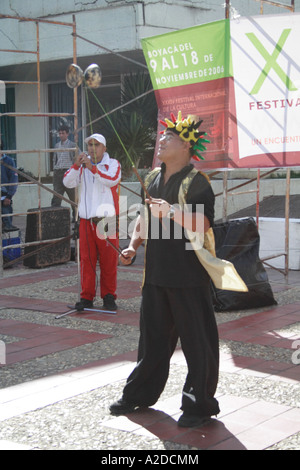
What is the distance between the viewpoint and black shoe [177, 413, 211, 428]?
4715 mm

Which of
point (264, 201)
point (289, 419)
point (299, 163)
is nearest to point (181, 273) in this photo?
point (289, 419)

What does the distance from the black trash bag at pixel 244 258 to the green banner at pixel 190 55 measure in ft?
5.86

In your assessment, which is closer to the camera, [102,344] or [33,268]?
[102,344]

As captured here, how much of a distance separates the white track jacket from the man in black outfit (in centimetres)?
302

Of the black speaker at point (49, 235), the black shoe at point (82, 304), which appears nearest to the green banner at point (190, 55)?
the black shoe at point (82, 304)

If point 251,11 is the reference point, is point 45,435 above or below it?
below

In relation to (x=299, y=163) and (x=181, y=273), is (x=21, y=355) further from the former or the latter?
(x=299, y=163)

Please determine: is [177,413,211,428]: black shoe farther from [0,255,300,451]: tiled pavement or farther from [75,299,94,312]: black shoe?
[75,299,94,312]: black shoe

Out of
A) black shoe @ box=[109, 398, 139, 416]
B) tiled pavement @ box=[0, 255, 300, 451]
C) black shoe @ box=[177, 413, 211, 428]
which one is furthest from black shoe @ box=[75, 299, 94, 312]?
black shoe @ box=[177, 413, 211, 428]

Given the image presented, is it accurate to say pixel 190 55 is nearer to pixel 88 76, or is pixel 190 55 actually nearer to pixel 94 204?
pixel 88 76

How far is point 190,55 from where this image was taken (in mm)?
8859

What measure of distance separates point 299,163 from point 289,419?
13.9 ft

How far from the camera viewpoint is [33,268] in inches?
447

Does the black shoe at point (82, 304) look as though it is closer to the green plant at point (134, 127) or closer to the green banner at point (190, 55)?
the green banner at point (190, 55)
